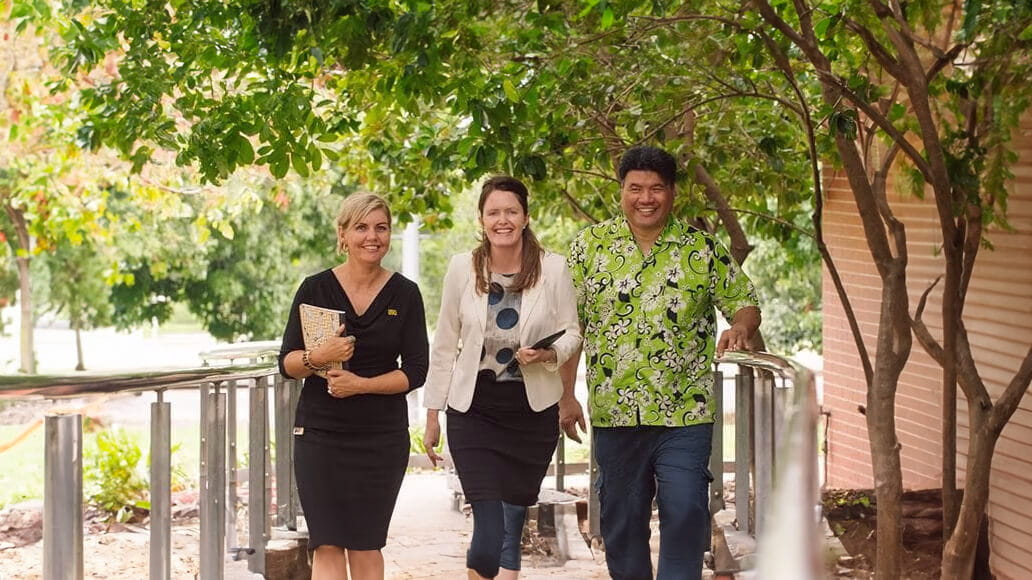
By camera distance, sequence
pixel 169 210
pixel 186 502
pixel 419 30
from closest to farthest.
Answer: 1. pixel 419 30
2. pixel 186 502
3. pixel 169 210

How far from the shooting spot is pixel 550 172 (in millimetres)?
9320

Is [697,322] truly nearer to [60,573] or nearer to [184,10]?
[60,573]

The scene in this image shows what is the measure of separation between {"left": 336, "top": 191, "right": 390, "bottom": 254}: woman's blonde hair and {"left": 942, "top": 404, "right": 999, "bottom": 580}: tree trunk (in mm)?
3418

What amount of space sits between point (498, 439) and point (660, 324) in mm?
823

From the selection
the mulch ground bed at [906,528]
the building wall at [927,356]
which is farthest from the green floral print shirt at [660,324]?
the mulch ground bed at [906,528]

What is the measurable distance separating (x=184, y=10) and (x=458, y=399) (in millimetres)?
2631

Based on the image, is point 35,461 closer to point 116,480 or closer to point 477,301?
point 116,480

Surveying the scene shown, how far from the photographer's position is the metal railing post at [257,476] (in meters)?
6.82

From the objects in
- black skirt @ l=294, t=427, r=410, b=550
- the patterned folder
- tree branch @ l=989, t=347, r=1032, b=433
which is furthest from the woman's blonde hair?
tree branch @ l=989, t=347, r=1032, b=433

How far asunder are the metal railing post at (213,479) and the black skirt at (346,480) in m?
0.42

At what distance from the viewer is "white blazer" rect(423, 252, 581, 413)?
18.1 ft

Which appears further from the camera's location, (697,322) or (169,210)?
(169,210)

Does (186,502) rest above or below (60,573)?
below

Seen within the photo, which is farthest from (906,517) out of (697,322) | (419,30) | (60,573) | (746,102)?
(60,573)
